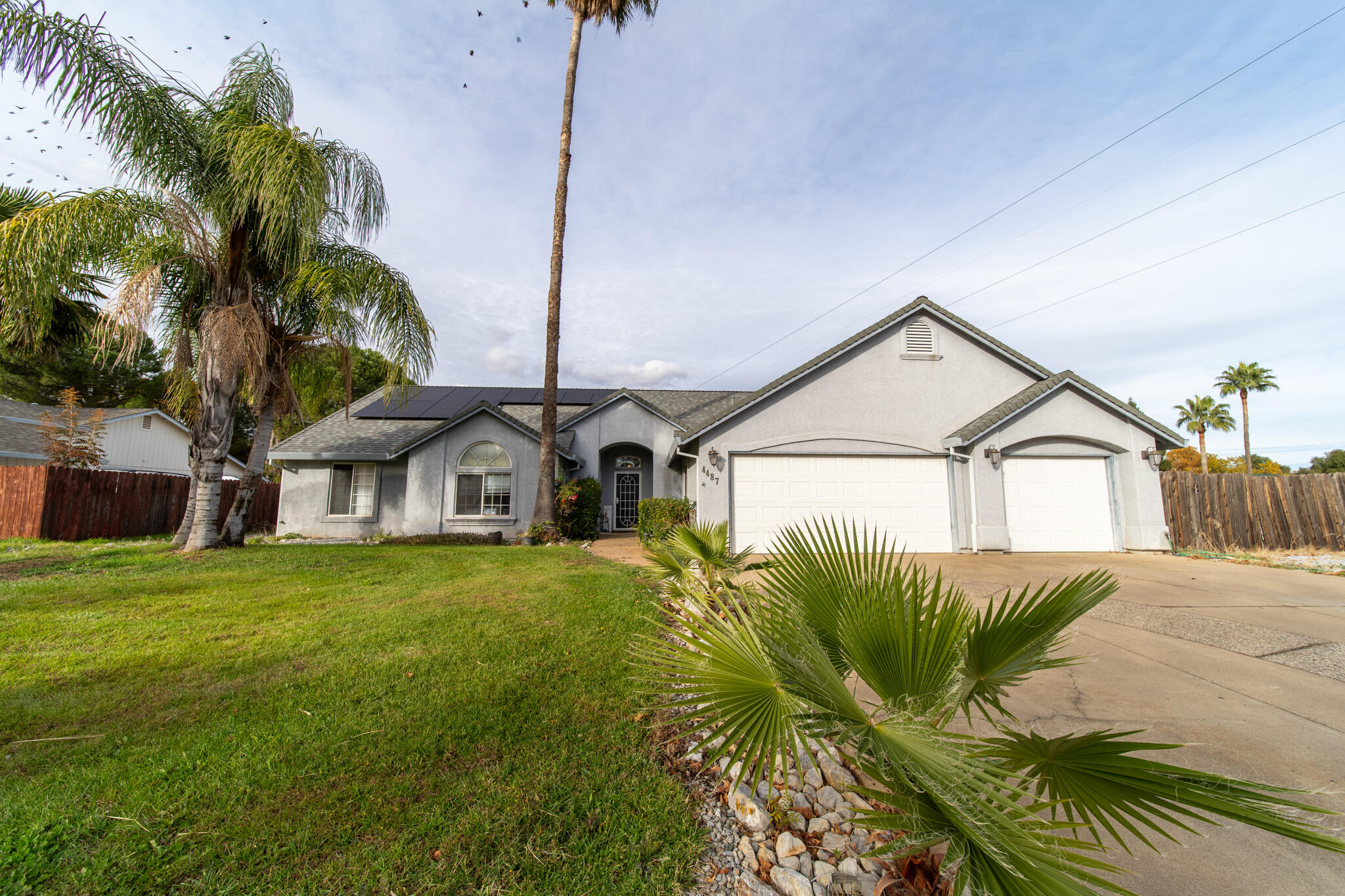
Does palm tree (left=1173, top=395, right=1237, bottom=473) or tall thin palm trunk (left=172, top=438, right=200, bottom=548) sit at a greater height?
palm tree (left=1173, top=395, right=1237, bottom=473)

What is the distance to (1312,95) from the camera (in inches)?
344

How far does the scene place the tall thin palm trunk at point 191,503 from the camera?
10.1 meters

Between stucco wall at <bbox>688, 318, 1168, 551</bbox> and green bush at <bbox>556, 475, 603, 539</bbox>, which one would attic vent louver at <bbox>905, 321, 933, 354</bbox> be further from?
green bush at <bbox>556, 475, 603, 539</bbox>

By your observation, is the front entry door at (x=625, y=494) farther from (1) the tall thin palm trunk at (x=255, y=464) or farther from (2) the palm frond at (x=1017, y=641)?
(2) the palm frond at (x=1017, y=641)

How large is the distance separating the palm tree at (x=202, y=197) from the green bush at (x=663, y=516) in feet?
28.8

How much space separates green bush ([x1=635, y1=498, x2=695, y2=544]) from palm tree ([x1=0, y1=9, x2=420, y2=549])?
878 cm

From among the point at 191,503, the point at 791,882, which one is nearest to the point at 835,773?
the point at 791,882

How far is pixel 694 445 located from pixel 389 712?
9756mm

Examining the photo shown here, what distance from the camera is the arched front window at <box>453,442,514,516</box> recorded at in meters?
15.6

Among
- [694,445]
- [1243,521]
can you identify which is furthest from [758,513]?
[1243,521]

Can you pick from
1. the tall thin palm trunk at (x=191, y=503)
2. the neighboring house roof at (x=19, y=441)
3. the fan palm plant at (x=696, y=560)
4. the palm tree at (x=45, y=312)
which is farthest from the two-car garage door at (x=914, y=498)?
the neighboring house roof at (x=19, y=441)

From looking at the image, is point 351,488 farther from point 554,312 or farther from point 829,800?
point 829,800

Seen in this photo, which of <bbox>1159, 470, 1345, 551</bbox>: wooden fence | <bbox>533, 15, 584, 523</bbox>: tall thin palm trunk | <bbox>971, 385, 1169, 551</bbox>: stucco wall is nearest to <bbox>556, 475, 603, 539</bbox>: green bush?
<bbox>533, 15, 584, 523</bbox>: tall thin palm trunk

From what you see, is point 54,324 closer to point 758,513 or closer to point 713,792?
point 758,513
